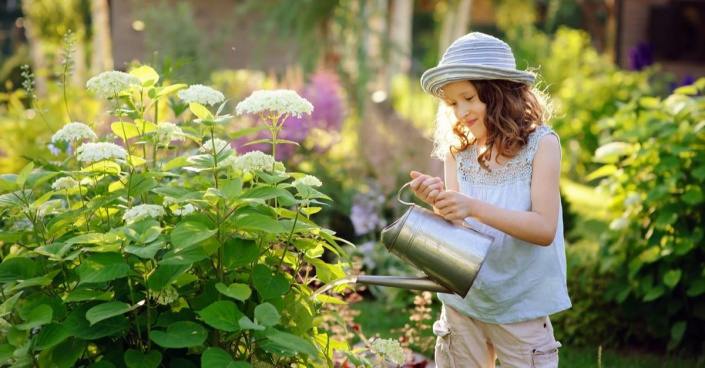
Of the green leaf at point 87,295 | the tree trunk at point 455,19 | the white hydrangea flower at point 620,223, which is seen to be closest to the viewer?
the green leaf at point 87,295

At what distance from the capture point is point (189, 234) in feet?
5.55

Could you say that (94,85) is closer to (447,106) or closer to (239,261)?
(239,261)

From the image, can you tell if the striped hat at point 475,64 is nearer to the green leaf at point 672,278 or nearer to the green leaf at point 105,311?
the green leaf at point 105,311

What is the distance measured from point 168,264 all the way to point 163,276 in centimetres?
3

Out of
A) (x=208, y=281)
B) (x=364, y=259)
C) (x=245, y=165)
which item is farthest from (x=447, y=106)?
(x=364, y=259)

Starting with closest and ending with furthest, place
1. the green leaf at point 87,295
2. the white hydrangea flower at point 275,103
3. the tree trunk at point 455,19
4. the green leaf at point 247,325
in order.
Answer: the green leaf at point 247,325 → the green leaf at point 87,295 → the white hydrangea flower at point 275,103 → the tree trunk at point 455,19

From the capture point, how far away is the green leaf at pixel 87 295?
1.74 meters

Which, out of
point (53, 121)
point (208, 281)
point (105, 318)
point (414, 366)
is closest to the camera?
point (105, 318)

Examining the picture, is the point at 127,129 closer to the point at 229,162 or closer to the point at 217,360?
the point at 229,162

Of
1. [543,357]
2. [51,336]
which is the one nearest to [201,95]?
[51,336]

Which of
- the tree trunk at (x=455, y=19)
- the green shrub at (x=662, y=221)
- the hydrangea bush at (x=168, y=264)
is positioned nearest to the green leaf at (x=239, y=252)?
the hydrangea bush at (x=168, y=264)

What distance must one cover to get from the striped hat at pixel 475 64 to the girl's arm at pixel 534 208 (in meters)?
0.19

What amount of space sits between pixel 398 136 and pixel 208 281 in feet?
11.7

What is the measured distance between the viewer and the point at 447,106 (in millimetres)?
2303
